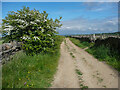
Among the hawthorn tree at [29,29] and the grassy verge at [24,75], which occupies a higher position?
the hawthorn tree at [29,29]

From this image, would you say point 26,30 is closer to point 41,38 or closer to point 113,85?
point 41,38

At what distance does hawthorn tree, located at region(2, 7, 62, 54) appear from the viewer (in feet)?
27.2

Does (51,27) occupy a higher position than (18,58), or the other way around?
(51,27)

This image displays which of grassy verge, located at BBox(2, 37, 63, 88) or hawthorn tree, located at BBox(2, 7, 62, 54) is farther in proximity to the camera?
hawthorn tree, located at BBox(2, 7, 62, 54)

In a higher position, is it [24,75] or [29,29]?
[29,29]

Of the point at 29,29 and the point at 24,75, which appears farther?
the point at 29,29

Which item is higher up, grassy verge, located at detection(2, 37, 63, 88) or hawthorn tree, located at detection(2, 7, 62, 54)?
hawthorn tree, located at detection(2, 7, 62, 54)

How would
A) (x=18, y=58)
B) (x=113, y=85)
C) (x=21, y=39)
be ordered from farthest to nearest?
(x=21, y=39)
(x=18, y=58)
(x=113, y=85)

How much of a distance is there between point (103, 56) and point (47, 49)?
16.6 feet

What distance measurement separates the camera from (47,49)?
361 inches

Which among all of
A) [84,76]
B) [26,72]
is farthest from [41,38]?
[84,76]

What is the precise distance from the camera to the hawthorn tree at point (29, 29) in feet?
27.2

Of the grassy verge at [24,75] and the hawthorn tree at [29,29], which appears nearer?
the grassy verge at [24,75]

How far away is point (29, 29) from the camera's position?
→ 8.88m
